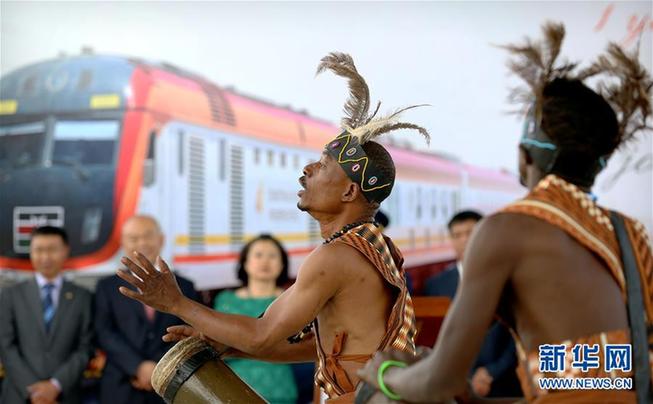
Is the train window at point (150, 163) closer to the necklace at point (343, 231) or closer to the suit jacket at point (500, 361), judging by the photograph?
the suit jacket at point (500, 361)

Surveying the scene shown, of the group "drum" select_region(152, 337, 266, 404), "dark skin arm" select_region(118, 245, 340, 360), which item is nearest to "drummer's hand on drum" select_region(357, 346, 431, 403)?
"dark skin arm" select_region(118, 245, 340, 360)

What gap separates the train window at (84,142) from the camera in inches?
251

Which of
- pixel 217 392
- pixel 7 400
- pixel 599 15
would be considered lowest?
pixel 7 400

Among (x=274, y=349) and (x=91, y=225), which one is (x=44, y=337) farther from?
(x=274, y=349)

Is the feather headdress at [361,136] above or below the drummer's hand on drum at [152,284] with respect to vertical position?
above

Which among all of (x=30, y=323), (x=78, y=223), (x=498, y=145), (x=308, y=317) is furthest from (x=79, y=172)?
(x=308, y=317)

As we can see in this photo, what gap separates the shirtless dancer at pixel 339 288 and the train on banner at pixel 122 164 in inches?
137

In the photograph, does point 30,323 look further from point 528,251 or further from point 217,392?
point 528,251

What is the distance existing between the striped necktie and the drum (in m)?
2.92

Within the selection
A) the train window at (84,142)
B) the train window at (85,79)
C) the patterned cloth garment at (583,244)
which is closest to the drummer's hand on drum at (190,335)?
the patterned cloth garment at (583,244)

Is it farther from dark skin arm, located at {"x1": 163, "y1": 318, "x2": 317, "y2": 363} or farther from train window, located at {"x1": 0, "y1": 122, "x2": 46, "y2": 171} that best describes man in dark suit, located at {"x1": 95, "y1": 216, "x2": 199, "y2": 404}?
dark skin arm, located at {"x1": 163, "y1": 318, "x2": 317, "y2": 363}

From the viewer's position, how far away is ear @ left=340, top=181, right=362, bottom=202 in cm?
296

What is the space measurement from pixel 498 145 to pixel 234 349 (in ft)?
13.3

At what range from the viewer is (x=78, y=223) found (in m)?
6.31
